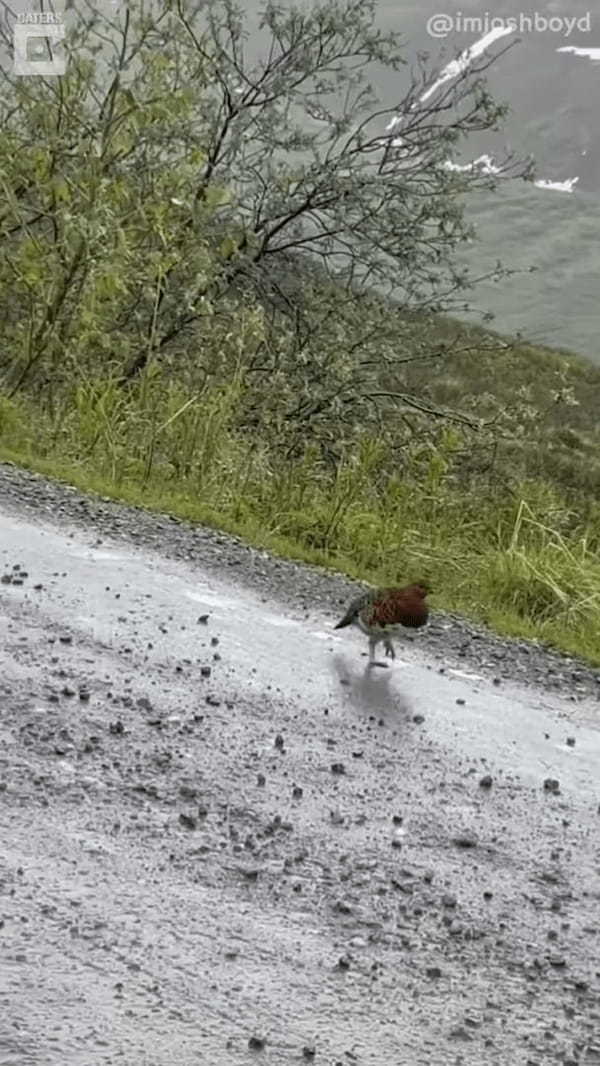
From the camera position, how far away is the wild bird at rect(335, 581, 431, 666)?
20.6ft

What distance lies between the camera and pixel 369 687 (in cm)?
602

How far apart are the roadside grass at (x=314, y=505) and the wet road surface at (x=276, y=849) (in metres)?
1.74

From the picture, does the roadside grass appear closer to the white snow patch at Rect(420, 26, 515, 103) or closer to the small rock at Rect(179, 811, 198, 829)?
the small rock at Rect(179, 811, 198, 829)

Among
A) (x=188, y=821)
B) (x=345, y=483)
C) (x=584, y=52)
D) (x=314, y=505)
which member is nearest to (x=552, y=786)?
(x=188, y=821)

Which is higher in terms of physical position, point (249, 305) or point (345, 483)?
point (249, 305)

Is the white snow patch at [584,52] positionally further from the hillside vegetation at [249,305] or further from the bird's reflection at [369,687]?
the bird's reflection at [369,687]

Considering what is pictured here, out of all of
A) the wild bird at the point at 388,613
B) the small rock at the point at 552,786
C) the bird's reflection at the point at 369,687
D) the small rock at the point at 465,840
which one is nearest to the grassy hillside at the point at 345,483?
the wild bird at the point at 388,613

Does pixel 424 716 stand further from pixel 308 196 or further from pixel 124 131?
pixel 308 196

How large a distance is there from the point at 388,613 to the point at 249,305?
7072mm

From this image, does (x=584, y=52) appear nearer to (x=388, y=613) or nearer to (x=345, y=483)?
(x=345, y=483)

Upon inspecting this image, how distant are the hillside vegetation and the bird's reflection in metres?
2.39

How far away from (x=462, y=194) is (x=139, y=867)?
413 inches

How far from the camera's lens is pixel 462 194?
13.4 metres

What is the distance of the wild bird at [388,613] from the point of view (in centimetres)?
629
